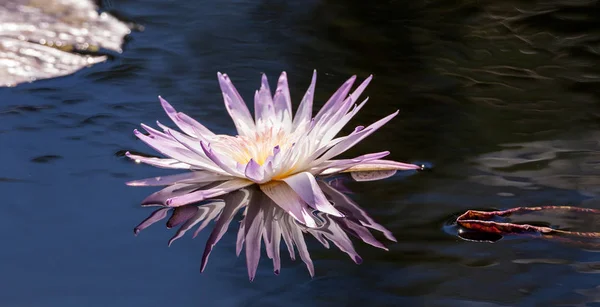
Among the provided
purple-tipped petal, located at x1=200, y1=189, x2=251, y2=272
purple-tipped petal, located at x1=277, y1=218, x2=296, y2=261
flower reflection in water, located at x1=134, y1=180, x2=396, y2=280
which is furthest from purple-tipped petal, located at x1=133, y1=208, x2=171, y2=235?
purple-tipped petal, located at x1=277, y1=218, x2=296, y2=261

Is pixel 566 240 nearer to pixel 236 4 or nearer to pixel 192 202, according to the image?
pixel 192 202

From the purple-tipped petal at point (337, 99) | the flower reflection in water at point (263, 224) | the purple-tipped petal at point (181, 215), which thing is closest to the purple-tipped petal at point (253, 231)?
the flower reflection in water at point (263, 224)

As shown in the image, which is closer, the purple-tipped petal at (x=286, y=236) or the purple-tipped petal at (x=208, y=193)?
the purple-tipped petal at (x=286, y=236)

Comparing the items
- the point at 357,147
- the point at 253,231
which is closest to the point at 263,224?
the point at 253,231

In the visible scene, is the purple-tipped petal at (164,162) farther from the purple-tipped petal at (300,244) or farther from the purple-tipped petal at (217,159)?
the purple-tipped petal at (300,244)

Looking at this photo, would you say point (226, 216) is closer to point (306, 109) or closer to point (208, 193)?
point (208, 193)

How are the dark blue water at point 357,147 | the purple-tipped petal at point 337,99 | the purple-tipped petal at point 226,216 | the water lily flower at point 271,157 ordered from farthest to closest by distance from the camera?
the purple-tipped petal at point 337,99
the water lily flower at point 271,157
the purple-tipped petal at point 226,216
the dark blue water at point 357,147
